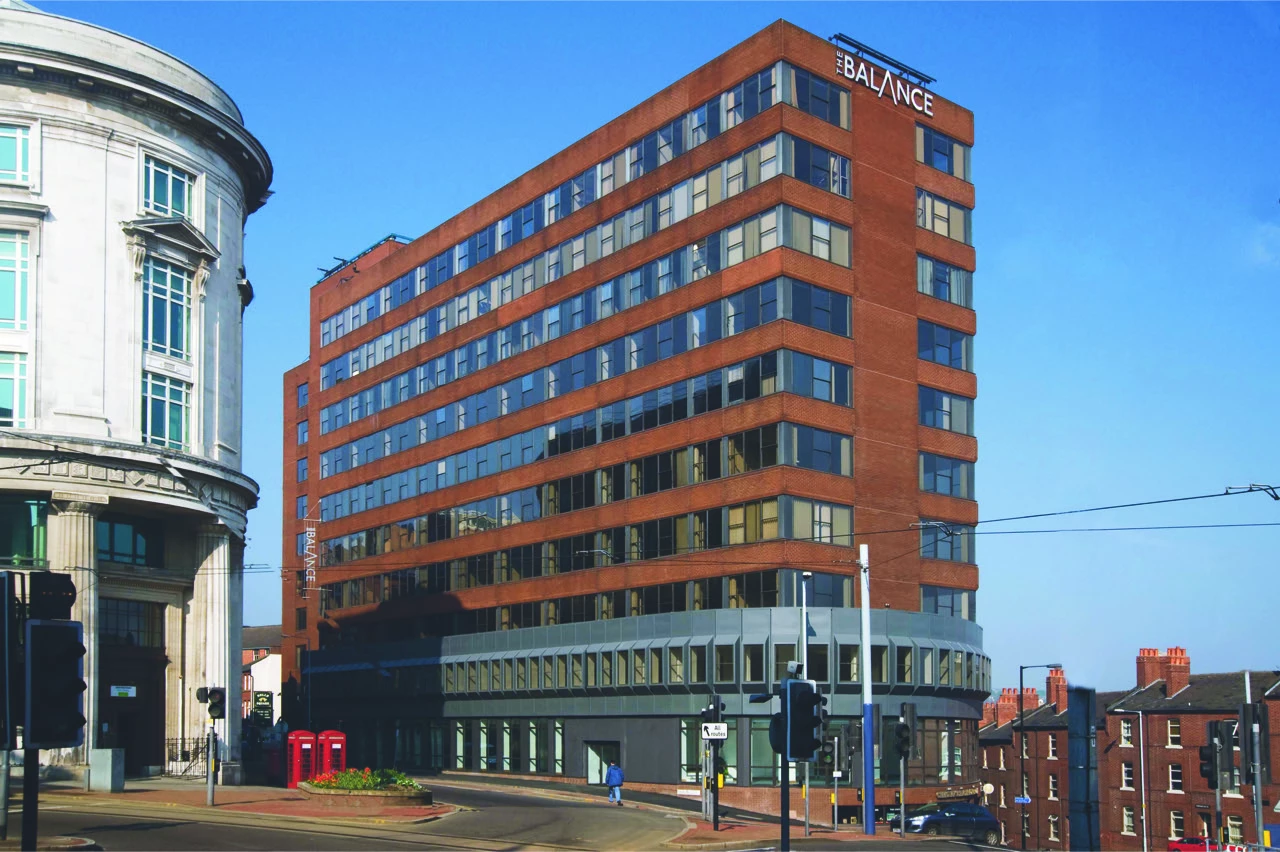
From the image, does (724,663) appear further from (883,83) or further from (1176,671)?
(1176,671)

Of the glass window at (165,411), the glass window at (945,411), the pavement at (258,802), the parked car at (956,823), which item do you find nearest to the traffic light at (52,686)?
the pavement at (258,802)

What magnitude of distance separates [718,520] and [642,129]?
20.2m

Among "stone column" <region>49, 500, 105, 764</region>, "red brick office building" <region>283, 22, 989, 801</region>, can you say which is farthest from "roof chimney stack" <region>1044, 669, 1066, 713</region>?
"stone column" <region>49, 500, 105, 764</region>

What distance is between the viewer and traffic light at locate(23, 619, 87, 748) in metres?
11.8

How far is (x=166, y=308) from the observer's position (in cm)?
5262

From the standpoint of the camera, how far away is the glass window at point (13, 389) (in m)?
47.4

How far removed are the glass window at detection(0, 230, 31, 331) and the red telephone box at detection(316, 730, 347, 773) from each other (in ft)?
58.5

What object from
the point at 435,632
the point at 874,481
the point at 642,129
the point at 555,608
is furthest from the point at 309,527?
the point at 874,481

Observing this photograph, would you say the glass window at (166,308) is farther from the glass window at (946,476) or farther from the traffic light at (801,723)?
the traffic light at (801,723)

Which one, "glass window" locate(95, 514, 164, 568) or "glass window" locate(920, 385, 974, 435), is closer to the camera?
"glass window" locate(95, 514, 164, 568)

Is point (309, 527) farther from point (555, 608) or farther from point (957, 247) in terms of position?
point (957, 247)

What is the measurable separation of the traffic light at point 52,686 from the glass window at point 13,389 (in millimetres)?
38777

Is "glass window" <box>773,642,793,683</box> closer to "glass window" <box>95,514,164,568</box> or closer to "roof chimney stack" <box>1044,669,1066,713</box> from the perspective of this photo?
"glass window" <box>95,514,164,568</box>

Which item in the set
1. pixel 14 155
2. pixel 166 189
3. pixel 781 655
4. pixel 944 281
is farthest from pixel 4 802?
pixel 944 281
